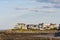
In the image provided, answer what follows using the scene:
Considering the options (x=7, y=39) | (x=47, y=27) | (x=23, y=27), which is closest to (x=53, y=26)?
(x=47, y=27)

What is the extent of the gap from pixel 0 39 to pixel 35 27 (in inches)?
1857

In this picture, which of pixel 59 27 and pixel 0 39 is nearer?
pixel 0 39

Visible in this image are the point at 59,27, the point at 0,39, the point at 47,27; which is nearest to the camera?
the point at 0,39

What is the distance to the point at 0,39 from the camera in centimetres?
3469

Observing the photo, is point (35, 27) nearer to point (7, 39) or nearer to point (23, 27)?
point (23, 27)

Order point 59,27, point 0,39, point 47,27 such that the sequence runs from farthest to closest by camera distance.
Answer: point 47,27, point 59,27, point 0,39

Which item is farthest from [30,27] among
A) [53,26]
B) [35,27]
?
[53,26]

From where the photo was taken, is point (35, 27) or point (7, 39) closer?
point (7, 39)

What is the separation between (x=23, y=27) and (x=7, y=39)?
4227 cm

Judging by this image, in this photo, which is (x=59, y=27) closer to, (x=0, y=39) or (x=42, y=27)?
(x=42, y=27)

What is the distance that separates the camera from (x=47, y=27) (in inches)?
3273

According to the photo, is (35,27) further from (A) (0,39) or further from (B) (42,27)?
(A) (0,39)

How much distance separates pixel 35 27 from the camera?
3211 inches

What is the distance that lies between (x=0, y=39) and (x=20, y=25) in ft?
150
